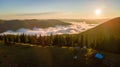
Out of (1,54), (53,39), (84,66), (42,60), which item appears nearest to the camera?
(84,66)

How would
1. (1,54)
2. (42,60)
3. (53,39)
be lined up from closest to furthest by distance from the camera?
(42,60) → (1,54) → (53,39)

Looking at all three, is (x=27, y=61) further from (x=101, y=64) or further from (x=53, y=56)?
(x=101, y=64)

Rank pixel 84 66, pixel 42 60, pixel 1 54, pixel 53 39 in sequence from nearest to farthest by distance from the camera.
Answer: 1. pixel 84 66
2. pixel 42 60
3. pixel 1 54
4. pixel 53 39

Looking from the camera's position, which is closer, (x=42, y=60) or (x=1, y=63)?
(x=1, y=63)

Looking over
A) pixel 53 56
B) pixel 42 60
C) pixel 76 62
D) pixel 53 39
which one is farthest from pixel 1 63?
pixel 53 39

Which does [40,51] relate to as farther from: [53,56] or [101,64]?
[101,64]

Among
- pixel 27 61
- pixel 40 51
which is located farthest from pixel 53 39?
pixel 27 61
